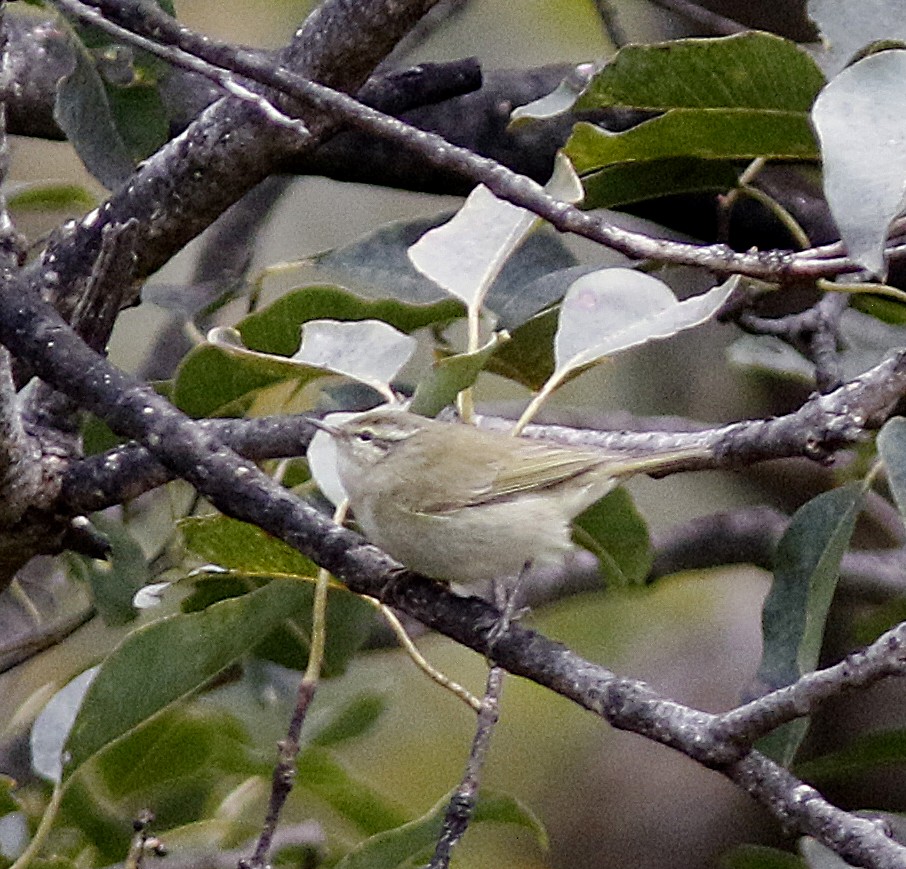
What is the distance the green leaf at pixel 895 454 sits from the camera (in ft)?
4.19

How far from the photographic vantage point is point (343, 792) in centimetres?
169

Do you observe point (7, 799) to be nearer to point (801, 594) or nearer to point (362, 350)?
point (362, 350)

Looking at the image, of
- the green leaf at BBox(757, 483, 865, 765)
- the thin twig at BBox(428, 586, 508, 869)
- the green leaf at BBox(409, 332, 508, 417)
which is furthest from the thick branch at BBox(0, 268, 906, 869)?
the green leaf at BBox(757, 483, 865, 765)

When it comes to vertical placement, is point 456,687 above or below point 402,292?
below

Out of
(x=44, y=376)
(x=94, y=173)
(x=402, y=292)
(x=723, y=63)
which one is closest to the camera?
(x=44, y=376)

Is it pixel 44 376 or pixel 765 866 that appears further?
pixel 765 866

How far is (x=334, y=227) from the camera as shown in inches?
163

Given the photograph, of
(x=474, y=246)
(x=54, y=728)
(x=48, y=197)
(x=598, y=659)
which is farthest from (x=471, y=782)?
(x=598, y=659)

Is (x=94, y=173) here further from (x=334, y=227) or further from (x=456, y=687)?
(x=334, y=227)

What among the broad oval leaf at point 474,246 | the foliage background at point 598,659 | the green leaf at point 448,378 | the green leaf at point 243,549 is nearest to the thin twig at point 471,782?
the green leaf at point 448,378

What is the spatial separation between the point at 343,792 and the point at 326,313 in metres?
0.56

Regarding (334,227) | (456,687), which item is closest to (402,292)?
(456,687)

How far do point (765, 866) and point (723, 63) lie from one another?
3.24 feet

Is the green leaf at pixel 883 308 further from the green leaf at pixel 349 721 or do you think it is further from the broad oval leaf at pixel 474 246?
the green leaf at pixel 349 721
